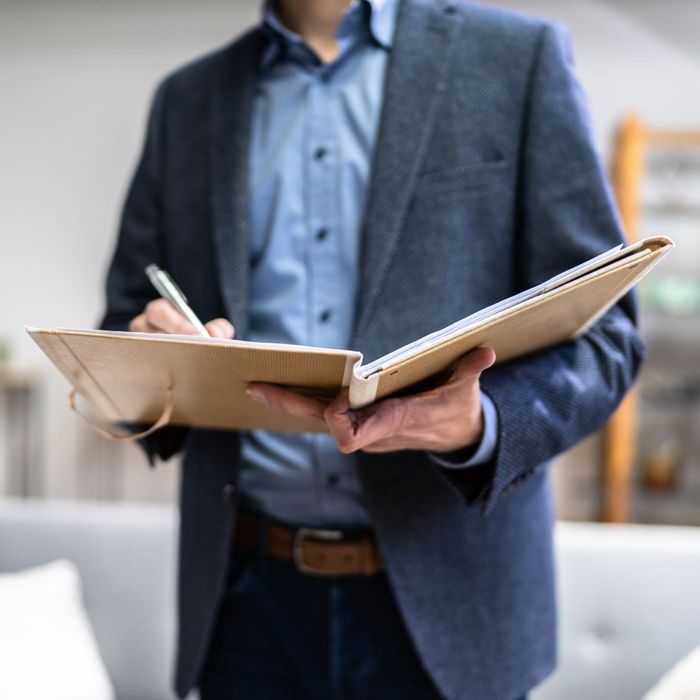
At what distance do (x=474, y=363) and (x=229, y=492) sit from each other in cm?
43

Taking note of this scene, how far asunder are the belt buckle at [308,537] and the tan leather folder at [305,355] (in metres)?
0.19

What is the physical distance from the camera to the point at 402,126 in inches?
38.1

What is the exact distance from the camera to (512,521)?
958 mm

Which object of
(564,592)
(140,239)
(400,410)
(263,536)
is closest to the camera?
(400,410)

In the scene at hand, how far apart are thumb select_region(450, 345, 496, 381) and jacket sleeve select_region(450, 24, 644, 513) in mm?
139

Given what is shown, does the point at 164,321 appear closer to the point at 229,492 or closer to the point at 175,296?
the point at 175,296

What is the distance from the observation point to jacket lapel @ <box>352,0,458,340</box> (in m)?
0.93

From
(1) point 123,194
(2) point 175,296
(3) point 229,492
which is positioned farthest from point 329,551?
(1) point 123,194

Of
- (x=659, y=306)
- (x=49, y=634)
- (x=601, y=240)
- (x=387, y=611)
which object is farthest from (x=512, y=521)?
(x=659, y=306)

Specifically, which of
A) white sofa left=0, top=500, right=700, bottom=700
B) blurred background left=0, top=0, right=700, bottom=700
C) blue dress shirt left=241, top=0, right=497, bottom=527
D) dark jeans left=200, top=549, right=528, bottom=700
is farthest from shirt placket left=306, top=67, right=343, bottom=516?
blurred background left=0, top=0, right=700, bottom=700

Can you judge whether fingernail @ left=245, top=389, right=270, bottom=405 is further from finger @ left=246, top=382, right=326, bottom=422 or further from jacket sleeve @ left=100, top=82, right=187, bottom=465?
jacket sleeve @ left=100, top=82, right=187, bottom=465

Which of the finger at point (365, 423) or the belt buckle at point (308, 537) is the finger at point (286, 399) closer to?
the finger at point (365, 423)

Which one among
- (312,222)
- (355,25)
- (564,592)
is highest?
(355,25)

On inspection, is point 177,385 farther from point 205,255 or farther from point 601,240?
point 601,240
